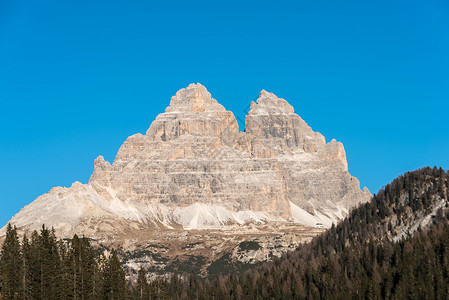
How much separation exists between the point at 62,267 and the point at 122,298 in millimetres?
20180

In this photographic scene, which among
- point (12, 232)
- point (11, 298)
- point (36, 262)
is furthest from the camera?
point (12, 232)

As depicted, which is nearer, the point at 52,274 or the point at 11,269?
the point at 11,269

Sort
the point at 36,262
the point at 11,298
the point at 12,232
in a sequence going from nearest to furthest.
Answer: the point at 11,298 < the point at 36,262 < the point at 12,232

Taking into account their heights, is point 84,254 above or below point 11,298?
above

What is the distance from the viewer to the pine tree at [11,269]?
6663 inches

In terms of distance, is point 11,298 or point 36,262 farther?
point 36,262

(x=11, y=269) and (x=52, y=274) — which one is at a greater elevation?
(x=11, y=269)

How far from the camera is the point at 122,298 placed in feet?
639

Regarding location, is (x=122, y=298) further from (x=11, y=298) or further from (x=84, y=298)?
(x=11, y=298)

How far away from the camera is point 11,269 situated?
176 meters

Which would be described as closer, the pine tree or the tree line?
the pine tree

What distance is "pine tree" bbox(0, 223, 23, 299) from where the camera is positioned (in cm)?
16925

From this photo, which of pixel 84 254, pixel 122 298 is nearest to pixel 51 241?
pixel 84 254

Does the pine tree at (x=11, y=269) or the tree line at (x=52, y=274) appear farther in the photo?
the tree line at (x=52, y=274)
